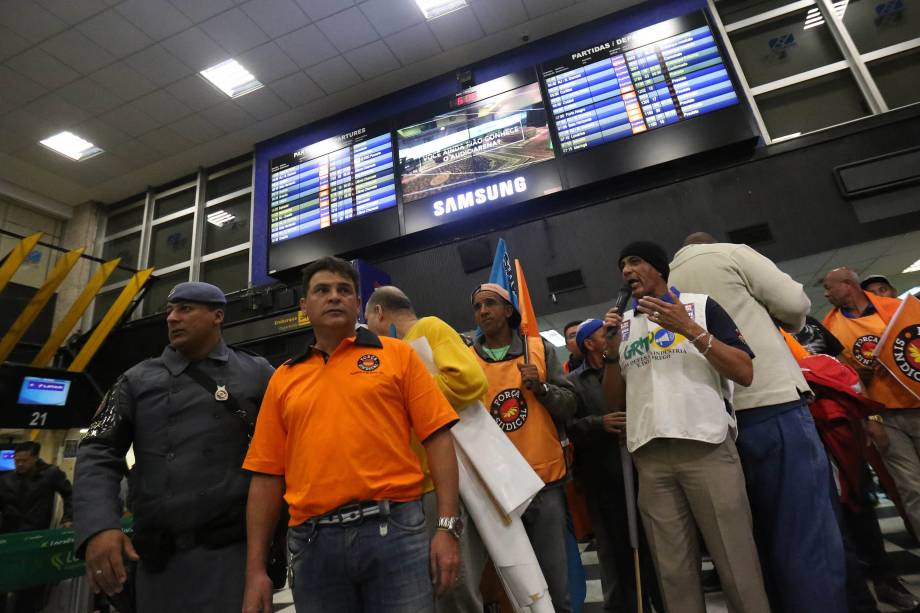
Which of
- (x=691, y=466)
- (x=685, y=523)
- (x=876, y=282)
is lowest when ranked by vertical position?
(x=685, y=523)

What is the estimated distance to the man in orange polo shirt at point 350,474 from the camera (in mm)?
1007

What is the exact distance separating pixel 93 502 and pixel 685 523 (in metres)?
1.71

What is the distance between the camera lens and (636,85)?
396 cm

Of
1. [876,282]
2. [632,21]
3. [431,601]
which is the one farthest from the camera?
[632,21]

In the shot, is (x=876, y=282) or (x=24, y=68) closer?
(x=876, y=282)

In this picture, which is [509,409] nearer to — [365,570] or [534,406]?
[534,406]

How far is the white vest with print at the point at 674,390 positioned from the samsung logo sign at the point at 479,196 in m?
2.68

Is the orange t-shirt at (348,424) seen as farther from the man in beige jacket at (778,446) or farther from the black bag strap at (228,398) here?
the man in beige jacket at (778,446)

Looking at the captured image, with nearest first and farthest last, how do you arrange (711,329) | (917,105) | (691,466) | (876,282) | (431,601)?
(431,601) < (691,466) < (711,329) < (876,282) < (917,105)

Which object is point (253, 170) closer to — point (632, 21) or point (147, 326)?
point (147, 326)

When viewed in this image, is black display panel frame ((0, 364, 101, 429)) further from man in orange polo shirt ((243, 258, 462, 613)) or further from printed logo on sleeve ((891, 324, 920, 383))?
printed logo on sleeve ((891, 324, 920, 383))

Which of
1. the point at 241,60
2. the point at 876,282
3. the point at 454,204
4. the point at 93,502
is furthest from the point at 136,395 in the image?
the point at 241,60

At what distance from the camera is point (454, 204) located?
4258mm

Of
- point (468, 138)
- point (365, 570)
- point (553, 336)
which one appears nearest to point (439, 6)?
point (468, 138)
